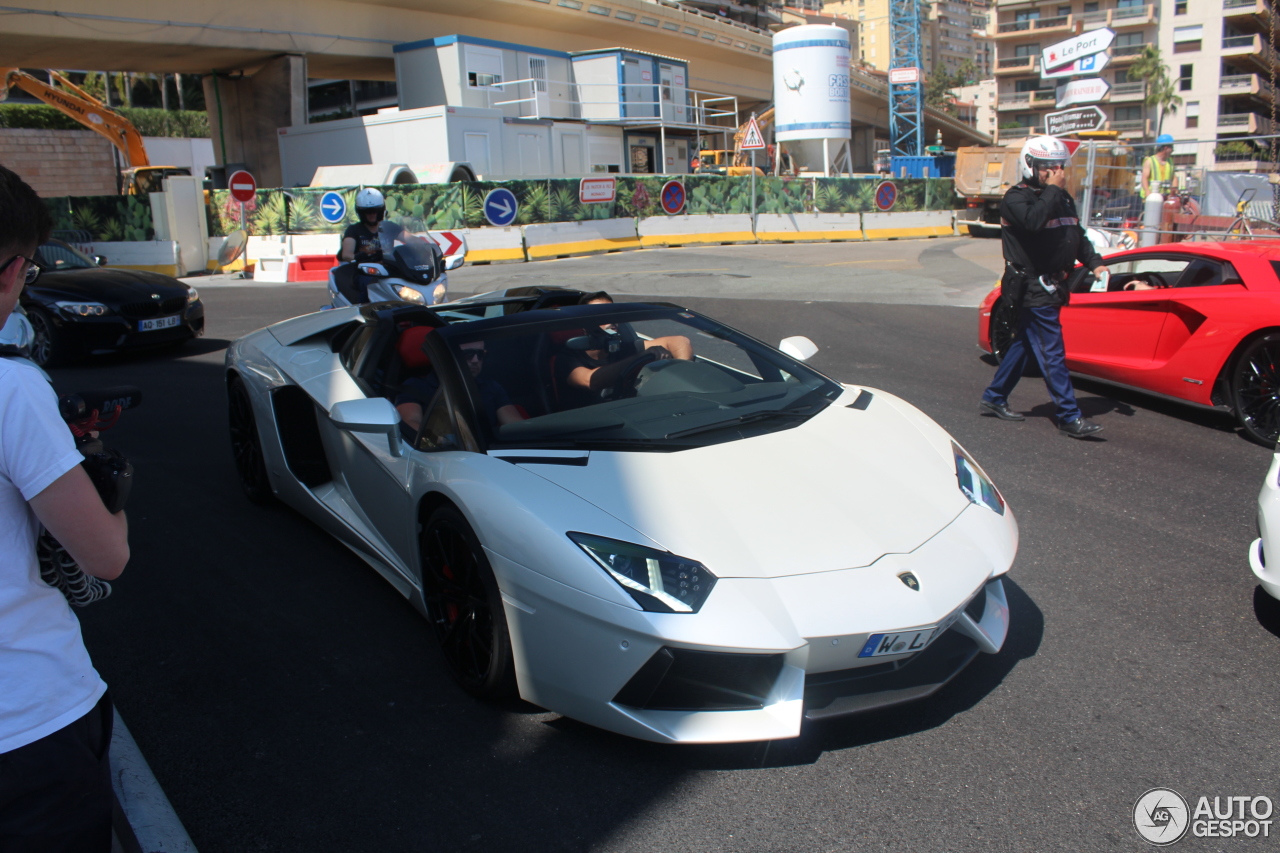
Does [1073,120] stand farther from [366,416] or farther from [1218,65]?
[1218,65]

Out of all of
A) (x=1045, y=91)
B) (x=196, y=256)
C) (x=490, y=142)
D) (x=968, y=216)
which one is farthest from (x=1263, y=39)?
(x=196, y=256)

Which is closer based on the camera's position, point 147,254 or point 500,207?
point 500,207

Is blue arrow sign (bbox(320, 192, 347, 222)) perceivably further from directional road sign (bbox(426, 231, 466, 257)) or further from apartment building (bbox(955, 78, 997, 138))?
apartment building (bbox(955, 78, 997, 138))

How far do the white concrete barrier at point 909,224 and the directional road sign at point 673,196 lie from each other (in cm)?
606

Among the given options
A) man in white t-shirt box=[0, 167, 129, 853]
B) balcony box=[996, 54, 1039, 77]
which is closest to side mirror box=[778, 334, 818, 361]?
man in white t-shirt box=[0, 167, 129, 853]

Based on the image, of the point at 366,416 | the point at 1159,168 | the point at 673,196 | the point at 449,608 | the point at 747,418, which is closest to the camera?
the point at 449,608

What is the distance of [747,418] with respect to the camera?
3.38 m

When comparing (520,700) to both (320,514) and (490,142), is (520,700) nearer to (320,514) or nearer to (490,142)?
(320,514)

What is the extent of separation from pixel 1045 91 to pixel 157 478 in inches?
3970

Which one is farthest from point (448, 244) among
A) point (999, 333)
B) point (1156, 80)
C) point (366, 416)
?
point (1156, 80)

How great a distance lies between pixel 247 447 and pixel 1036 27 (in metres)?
102

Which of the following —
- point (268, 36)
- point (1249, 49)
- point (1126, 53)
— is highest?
point (1126, 53)

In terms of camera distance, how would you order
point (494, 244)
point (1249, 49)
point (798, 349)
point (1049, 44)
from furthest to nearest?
point (1049, 44) < point (1249, 49) < point (494, 244) < point (798, 349)
